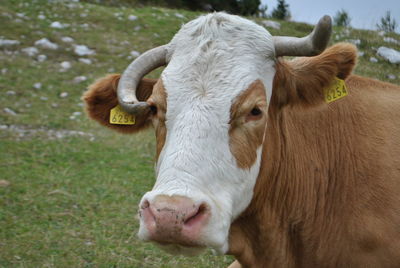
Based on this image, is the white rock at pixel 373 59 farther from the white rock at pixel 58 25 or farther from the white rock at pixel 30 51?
the white rock at pixel 58 25

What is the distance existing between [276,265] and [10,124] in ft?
24.5

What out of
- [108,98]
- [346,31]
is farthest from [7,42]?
[108,98]

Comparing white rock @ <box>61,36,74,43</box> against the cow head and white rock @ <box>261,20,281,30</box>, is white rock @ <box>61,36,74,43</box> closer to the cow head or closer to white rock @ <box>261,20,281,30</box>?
white rock @ <box>261,20,281,30</box>

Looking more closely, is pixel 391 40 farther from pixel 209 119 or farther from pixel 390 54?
pixel 209 119

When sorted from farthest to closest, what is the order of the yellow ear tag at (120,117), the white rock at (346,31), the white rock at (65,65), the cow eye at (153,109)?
the white rock at (346,31), the white rock at (65,65), the yellow ear tag at (120,117), the cow eye at (153,109)

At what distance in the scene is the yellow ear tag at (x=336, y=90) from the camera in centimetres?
444

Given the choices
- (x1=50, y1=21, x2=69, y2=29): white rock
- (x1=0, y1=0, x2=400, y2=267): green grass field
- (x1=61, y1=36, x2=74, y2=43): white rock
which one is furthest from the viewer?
(x1=50, y1=21, x2=69, y2=29): white rock

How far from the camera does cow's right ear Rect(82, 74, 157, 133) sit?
4.82m

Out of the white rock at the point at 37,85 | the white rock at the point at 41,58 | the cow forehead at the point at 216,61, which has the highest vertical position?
the cow forehead at the point at 216,61

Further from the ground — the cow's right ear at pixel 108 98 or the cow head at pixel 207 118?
the cow head at pixel 207 118

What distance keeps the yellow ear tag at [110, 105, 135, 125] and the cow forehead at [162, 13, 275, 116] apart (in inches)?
25.7

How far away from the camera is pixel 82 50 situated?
15070mm

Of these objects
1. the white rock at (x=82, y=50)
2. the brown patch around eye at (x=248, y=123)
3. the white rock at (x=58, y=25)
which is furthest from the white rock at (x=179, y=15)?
the brown patch around eye at (x=248, y=123)

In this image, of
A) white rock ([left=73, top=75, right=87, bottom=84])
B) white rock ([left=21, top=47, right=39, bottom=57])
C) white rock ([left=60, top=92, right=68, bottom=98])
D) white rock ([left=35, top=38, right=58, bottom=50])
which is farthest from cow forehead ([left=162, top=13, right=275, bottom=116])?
white rock ([left=35, top=38, right=58, bottom=50])
